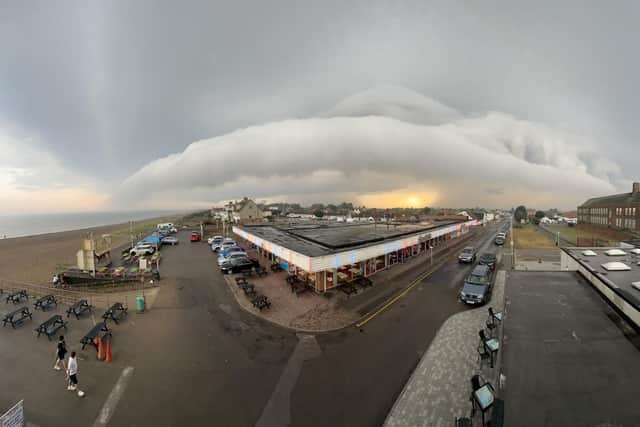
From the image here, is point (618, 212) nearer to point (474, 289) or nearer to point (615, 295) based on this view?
point (474, 289)

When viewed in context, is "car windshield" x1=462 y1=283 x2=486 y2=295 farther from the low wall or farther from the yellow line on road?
the low wall

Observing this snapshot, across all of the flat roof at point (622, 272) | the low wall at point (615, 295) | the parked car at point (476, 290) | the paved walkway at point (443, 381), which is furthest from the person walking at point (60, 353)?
the flat roof at point (622, 272)

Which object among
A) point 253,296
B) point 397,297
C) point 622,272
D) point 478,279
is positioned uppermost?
point 622,272

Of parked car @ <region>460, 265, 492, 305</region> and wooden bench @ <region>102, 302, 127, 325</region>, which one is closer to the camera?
wooden bench @ <region>102, 302, 127, 325</region>

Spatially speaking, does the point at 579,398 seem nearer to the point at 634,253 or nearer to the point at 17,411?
the point at 17,411

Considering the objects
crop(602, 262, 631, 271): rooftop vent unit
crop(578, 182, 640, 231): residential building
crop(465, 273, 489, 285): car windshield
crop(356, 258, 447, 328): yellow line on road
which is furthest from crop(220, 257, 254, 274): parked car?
crop(578, 182, 640, 231): residential building

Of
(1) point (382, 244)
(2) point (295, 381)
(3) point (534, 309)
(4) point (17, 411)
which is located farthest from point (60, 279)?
(3) point (534, 309)

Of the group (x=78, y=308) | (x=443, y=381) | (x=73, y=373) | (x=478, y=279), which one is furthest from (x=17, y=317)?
(x=478, y=279)

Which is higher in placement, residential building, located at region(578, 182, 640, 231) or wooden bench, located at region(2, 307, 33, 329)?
residential building, located at region(578, 182, 640, 231)
